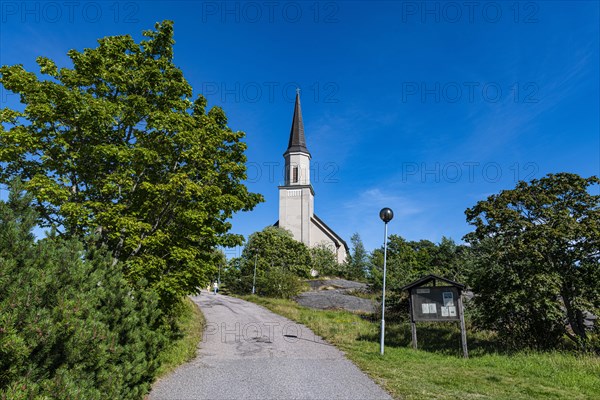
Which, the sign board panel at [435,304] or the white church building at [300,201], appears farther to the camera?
the white church building at [300,201]

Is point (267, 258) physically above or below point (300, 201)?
below

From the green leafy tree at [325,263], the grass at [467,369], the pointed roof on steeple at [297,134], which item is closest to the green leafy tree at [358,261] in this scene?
the green leafy tree at [325,263]

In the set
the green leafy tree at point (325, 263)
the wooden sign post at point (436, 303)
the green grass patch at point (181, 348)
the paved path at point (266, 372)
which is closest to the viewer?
the paved path at point (266, 372)

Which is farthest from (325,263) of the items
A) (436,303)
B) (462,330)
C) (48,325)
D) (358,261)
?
(48,325)

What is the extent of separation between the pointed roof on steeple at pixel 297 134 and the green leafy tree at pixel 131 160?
156ft

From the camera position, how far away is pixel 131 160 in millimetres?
9570

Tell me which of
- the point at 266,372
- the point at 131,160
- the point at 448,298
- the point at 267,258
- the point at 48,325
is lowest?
the point at 266,372

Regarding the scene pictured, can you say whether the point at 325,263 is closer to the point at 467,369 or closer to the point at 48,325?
the point at 467,369

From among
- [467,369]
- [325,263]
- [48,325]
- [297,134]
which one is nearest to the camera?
[48,325]

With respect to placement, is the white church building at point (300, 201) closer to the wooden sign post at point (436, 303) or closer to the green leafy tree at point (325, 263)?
the green leafy tree at point (325, 263)

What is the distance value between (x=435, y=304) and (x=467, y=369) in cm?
344

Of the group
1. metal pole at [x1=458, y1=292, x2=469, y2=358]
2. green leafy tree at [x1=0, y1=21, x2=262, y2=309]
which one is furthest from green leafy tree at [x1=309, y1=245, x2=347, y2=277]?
green leafy tree at [x1=0, y1=21, x2=262, y2=309]

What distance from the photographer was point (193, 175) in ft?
35.4

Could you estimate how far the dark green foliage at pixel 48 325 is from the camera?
3098mm
